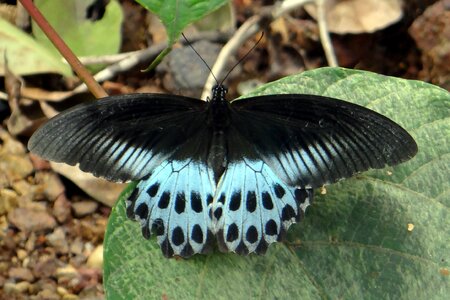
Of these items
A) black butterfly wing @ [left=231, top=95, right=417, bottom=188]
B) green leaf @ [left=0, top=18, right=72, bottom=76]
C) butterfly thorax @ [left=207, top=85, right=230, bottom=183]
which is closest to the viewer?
black butterfly wing @ [left=231, top=95, right=417, bottom=188]

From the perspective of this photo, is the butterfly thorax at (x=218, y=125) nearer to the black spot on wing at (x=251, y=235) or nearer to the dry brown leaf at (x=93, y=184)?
the black spot on wing at (x=251, y=235)

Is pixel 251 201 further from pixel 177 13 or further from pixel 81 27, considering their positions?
pixel 81 27

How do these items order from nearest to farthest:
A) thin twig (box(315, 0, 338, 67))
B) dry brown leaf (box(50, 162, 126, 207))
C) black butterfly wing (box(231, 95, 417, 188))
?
black butterfly wing (box(231, 95, 417, 188)) → dry brown leaf (box(50, 162, 126, 207)) → thin twig (box(315, 0, 338, 67))

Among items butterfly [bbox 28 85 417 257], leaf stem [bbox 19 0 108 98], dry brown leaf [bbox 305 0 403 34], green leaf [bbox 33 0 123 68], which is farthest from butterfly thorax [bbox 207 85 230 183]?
dry brown leaf [bbox 305 0 403 34]

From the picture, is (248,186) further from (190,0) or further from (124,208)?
(190,0)

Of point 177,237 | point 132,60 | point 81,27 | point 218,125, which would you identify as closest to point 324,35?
point 132,60

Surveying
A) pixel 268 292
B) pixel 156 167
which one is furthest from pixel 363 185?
pixel 156 167

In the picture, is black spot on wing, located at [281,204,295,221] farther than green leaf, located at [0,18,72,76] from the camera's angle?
No

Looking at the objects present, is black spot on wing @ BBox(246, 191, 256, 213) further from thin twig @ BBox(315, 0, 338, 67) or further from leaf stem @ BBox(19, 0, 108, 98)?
thin twig @ BBox(315, 0, 338, 67)
